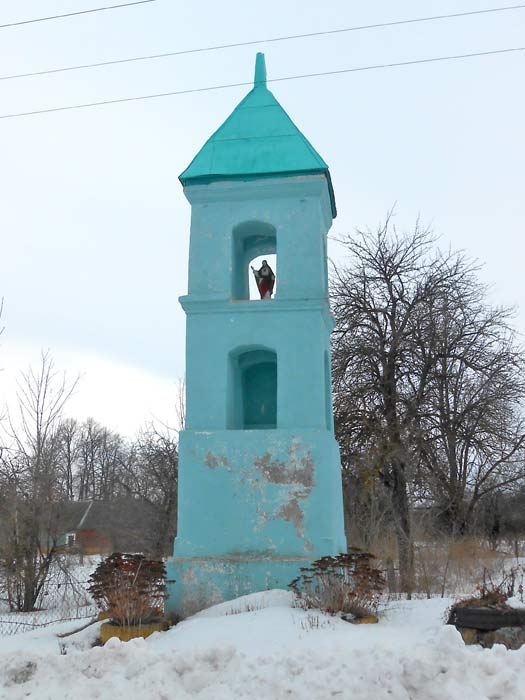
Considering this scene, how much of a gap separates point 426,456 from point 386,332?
3123 millimetres

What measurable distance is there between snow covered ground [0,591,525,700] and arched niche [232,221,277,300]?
5725 millimetres

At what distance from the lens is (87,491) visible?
152ft

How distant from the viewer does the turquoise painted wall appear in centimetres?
911

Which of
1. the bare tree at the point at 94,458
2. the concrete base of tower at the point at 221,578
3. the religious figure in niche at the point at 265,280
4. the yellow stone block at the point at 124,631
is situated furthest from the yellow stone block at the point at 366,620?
the bare tree at the point at 94,458

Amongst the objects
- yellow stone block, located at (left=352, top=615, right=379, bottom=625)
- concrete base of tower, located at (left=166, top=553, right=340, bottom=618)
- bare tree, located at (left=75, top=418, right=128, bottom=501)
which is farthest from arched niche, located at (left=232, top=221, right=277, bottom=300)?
bare tree, located at (left=75, top=418, right=128, bottom=501)

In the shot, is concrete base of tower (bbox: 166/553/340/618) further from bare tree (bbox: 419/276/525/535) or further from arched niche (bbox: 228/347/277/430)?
bare tree (bbox: 419/276/525/535)

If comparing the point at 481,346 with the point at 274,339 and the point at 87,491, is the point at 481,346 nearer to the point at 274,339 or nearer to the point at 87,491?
the point at 274,339

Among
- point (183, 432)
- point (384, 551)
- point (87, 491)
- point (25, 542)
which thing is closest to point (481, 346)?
point (384, 551)

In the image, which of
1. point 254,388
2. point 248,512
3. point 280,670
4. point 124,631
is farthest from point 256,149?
point 280,670

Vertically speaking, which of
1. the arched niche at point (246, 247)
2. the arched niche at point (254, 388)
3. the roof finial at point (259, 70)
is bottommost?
the arched niche at point (254, 388)

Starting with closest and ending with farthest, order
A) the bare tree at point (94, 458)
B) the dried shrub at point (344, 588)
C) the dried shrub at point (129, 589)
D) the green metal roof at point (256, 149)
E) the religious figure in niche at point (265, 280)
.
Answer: the dried shrub at point (344, 588)
the dried shrub at point (129, 589)
the green metal roof at point (256, 149)
the religious figure in niche at point (265, 280)
the bare tree at point (94, 458)

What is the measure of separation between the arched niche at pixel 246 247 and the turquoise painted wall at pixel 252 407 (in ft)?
0.14

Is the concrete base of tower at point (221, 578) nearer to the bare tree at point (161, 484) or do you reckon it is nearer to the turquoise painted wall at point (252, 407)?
the turquoise painted wall at point (252, 407)

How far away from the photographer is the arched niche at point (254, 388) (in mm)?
10578
